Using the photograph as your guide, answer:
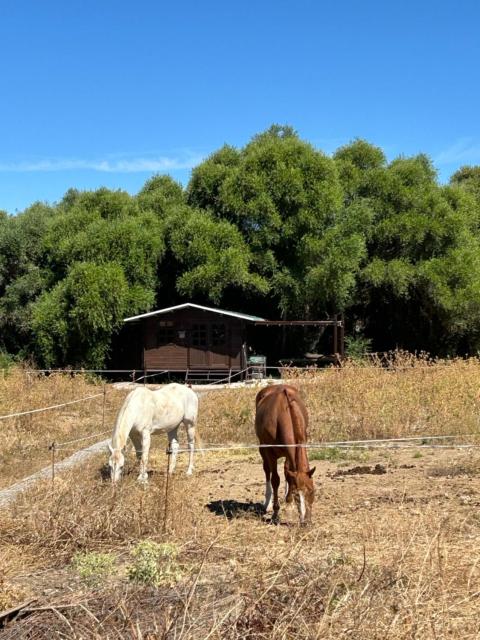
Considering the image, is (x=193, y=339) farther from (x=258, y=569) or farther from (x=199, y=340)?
(x=258, y=569)

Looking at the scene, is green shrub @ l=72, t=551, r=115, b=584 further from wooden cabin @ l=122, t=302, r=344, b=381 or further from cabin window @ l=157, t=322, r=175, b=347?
cabin window @ l=157, t=322, r=175, b=347

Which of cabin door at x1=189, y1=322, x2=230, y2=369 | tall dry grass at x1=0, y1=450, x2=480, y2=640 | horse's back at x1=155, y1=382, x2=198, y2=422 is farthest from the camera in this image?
cabin door at x1=189, y1=322, x2=230, y2=369

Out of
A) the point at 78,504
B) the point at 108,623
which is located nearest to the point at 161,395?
the point at 78,504

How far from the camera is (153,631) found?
3762mm

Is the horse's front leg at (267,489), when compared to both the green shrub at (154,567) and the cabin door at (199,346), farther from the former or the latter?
the cabin door at (199,346)

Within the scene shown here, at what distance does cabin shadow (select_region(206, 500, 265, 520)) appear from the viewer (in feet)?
25.2

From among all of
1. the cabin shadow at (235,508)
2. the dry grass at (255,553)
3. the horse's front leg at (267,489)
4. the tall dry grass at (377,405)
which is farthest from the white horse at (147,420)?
the tall dry grass at (377,405)

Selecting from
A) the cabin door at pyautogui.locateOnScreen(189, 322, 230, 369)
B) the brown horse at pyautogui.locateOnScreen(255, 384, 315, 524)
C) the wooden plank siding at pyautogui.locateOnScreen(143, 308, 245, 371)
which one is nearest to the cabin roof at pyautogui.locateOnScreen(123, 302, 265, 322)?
the wooden plank siding at pyautogui.locateOnScreen(143, 308, 245, 371)

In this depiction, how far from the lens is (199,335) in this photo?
26.8 metres

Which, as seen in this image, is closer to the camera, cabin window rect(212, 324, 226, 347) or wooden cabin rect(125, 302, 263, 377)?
wooden cabin rect(125, 302, 263, 377)

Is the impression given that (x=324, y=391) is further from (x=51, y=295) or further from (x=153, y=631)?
(x=51, y=295)

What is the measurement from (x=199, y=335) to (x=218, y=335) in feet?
2.53

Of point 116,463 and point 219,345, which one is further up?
point 219,345

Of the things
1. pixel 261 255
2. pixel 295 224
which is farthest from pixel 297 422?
pixel 295 224
